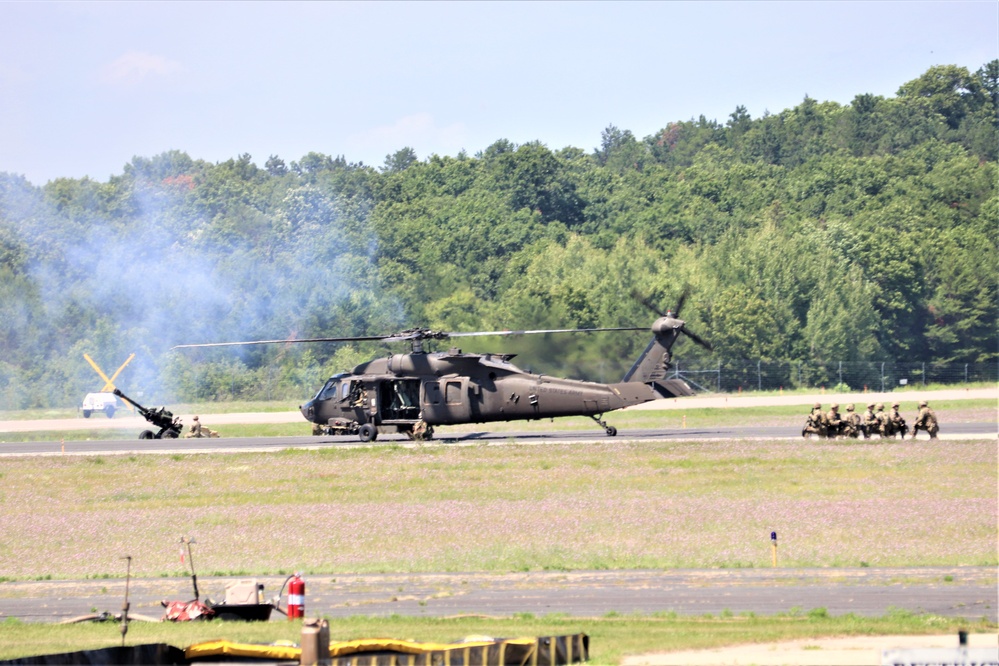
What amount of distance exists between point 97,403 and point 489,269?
4341cm

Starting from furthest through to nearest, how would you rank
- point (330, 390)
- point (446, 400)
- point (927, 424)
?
point (330, 390) → point (446, 400) → point (927, 424)

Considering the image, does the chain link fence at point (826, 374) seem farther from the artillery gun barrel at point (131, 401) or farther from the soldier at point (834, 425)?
the artillery gun barrel at point (131, 401)

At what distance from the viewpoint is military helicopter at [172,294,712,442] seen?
150 feet

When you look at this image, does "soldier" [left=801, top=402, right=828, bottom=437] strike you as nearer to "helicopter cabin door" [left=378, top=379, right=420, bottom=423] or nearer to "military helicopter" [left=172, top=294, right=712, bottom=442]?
"military helicopter" [left=172, top=294, right=712, bottom=442]

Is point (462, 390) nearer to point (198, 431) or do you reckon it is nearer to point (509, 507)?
point (509, 507)

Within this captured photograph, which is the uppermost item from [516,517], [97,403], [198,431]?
[97,403]

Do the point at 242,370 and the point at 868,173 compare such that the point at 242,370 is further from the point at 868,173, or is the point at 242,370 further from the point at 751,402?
the point at 868,173

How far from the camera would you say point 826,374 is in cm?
8538

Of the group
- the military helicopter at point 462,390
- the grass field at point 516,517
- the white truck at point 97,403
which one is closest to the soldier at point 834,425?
the grass field at point 516,517

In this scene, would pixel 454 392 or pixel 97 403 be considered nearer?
pixel 454 392

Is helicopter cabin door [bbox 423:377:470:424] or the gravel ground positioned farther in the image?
helicopter cabin door [bbox 423:377:470:424]

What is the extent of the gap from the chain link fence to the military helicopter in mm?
32654

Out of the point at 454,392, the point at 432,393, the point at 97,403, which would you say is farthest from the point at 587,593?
the point at 97,403

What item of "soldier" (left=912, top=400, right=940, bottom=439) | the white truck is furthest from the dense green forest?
"soldier" (left=912, top=400, right=940, bottom=439)
